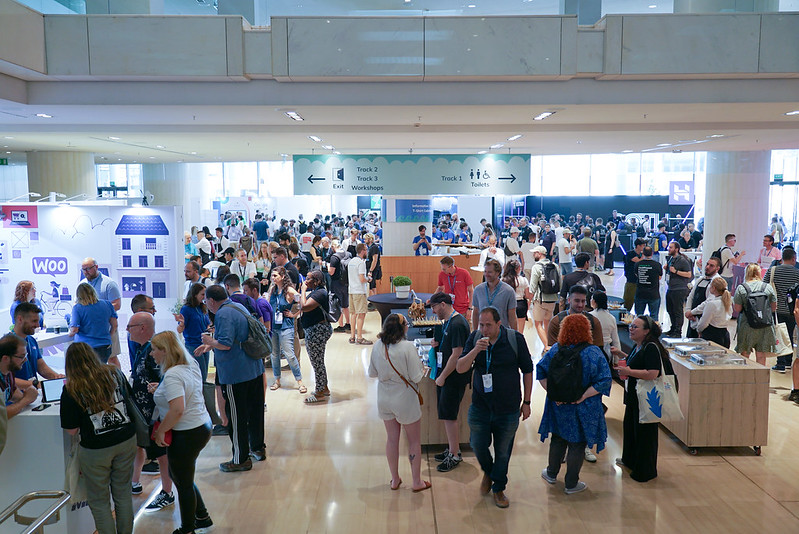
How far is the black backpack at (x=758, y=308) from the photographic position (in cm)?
724

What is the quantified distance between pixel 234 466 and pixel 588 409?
299 centimetres

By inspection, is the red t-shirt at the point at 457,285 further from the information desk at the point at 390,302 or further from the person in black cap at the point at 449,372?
the person in black cap at the point at 449,372

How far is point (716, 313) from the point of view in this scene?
6.96 m

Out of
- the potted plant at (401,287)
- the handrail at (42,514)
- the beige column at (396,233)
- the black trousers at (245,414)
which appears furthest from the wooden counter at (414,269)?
the handrail at (42,514)

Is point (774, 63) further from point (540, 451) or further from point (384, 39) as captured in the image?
point (540, 451)

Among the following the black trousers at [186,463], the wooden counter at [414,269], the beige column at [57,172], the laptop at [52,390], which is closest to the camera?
the black trousers at [186,463]

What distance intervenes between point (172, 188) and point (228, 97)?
16659 mm

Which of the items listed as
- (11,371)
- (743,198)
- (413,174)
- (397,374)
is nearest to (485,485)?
(397,374)

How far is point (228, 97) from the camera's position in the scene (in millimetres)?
6898

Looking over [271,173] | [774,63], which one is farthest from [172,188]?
[774,63]

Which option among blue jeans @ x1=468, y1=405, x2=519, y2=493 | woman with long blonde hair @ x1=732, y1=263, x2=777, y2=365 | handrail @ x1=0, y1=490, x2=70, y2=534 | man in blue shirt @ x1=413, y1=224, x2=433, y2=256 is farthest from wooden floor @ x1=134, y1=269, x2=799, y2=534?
man in blue shirt @ x1=413, y1=224, x2=433, y2=256

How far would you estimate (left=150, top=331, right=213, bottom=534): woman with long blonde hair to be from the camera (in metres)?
4.06

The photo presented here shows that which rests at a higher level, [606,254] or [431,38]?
[431,38]

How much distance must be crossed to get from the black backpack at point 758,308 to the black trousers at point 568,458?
3434 mm
